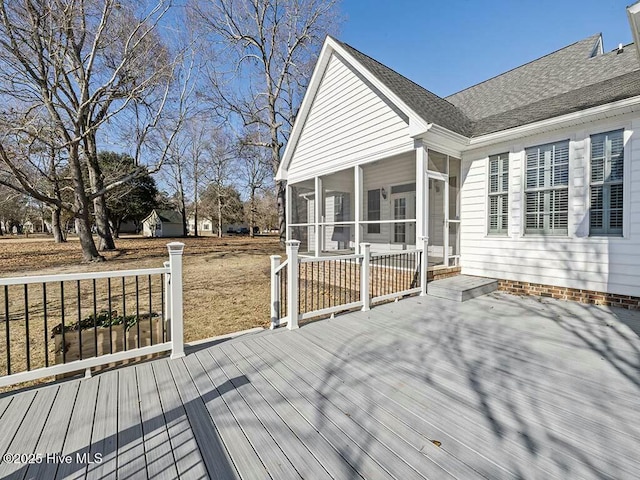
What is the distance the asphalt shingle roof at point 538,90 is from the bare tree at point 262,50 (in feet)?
33.9

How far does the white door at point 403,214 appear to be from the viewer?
9094 mm

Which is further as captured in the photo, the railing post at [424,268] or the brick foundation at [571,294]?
the railing post at [424,268]

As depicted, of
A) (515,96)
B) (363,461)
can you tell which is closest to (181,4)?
(515,96)

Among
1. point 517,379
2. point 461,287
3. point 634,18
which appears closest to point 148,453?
point 517,379

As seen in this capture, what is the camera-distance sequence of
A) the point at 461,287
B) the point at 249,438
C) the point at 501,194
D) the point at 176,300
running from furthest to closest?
the point at 501,194
the point at 461,287
the point at 176,300
the point at 249,438

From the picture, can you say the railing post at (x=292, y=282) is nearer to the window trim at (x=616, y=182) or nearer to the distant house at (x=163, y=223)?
the window trim at (x=616, y=182)

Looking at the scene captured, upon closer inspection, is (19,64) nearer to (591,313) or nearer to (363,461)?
(363,461)

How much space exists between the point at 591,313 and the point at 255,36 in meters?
18.7

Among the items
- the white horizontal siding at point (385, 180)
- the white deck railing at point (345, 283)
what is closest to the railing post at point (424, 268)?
the white deck railing at point (345, 283)

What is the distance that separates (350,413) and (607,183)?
19.1 feet

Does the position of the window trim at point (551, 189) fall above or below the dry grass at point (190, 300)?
above

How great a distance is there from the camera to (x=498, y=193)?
6160mm

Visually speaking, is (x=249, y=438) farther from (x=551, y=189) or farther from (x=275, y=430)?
(x=551, y=189)

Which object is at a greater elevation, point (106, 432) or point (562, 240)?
point (562, 240)
